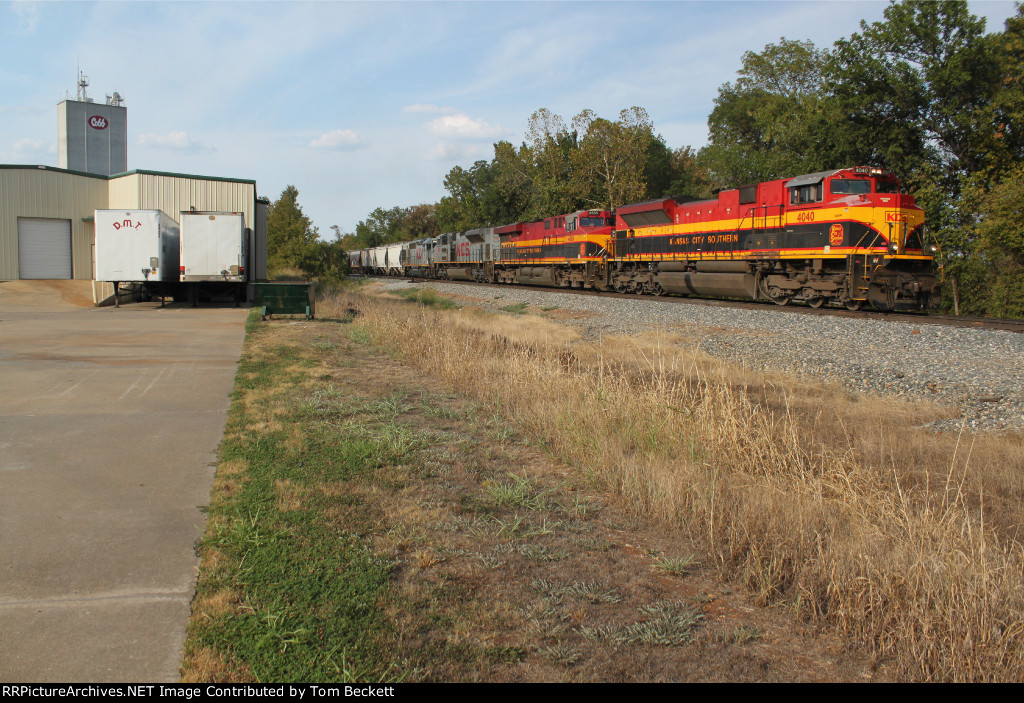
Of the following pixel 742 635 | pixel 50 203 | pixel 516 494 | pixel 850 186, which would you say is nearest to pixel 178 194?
pixel 50 203

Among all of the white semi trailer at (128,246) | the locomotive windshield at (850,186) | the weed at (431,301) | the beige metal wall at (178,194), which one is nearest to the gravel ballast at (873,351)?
the locomotive windshield at (850,186)

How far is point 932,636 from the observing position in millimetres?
3078

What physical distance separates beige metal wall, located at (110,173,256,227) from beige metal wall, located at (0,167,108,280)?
0.94 meters

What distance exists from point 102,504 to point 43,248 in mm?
27382

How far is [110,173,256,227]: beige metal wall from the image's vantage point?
26.4m

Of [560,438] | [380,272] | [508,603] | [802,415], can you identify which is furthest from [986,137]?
[380,272]

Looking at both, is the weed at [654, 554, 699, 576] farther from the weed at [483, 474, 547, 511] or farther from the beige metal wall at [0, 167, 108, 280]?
the beige metal wall at [0, 167, 108, 280]

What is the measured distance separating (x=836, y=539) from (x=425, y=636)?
2396mm

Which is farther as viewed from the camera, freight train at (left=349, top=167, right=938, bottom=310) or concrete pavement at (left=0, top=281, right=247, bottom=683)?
freight train at (left=349, top=167, right=938, bottom=310)

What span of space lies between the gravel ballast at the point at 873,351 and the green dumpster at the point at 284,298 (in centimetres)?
698

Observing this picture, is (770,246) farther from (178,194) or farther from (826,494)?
(178,194)

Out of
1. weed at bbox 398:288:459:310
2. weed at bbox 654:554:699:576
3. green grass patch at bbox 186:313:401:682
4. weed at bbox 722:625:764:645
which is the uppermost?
weed at bbox 398:288:459:310

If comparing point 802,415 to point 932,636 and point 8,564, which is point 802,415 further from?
point 8,564

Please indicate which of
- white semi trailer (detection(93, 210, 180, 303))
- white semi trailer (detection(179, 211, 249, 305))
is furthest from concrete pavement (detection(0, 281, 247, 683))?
white semi trailer (detection(93, 210, 180, 303))
